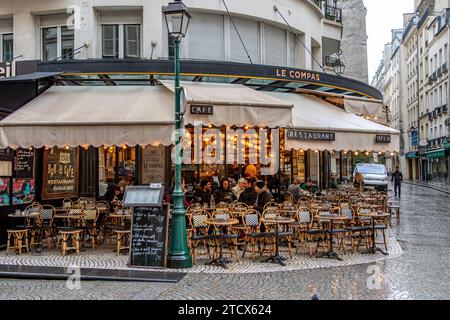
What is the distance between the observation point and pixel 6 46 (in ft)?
52.1

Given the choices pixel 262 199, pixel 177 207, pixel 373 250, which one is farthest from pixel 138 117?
pixel 373 250

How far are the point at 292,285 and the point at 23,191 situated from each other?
797 cm

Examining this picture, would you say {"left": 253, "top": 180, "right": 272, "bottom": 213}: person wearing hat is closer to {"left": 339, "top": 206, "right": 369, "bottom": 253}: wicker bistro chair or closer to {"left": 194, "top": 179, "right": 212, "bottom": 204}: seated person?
{"left": 194, "top": 179, "right": 212, "bottom": 204}: seated person

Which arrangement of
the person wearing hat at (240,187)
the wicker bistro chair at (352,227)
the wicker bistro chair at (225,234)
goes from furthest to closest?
the person wearing hat at (240,187) → the wicker bistro chair at (352,227) → the wicker bistro chair at (225,234)

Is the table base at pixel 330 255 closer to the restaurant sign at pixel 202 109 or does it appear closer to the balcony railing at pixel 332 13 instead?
the restaurant sign at pixel 202 109

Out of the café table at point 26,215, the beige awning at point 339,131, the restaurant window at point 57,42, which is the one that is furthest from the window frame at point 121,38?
the café table at point 26,215

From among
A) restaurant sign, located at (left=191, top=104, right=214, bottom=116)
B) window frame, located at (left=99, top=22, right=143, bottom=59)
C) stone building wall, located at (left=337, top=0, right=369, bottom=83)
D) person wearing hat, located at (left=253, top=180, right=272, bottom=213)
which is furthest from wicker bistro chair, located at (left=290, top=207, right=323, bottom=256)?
stone building wall, located at (left=337, top=0, right=369, bottom=83)

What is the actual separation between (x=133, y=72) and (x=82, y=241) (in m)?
4.74

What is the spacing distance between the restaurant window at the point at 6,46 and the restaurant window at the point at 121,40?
11.2 feet

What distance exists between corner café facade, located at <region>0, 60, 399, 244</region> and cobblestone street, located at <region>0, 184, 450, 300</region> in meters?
3.13

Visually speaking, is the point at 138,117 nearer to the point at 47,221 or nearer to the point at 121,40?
the point at 47,221

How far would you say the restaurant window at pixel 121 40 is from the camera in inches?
592

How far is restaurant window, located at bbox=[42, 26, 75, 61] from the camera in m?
15.2
